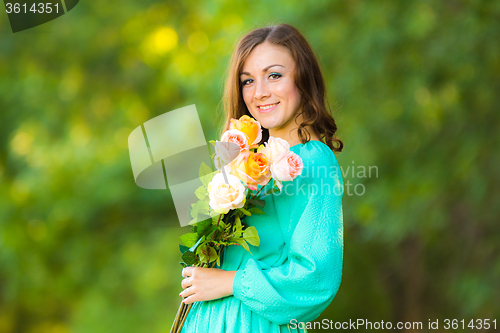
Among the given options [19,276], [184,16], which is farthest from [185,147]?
[19,276]

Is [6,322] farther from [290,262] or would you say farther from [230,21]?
[290,262]

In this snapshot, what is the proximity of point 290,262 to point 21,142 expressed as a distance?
4.41 meters

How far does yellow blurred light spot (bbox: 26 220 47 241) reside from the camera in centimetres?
502

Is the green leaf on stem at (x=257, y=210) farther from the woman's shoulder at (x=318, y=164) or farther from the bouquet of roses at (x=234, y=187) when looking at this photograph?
the woman's shoulder at (x=318, y=164)

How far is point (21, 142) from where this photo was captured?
5.02m

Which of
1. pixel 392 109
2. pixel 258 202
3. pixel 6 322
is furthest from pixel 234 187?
pixel 6 322

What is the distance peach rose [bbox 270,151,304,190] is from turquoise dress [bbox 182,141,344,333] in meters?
0.14

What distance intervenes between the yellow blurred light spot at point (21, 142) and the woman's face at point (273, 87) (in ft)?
13.1

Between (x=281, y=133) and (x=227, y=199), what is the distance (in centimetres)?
48

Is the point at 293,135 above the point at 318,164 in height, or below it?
above

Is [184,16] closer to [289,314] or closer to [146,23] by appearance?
[146,23]

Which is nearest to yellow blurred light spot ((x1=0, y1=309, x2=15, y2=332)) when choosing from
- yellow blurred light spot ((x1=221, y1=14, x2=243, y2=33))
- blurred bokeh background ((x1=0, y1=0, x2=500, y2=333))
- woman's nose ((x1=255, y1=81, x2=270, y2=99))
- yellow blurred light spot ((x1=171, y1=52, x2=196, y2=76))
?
blurred bokeh background ((x1=0, y1=0, x2=500, y2=333))

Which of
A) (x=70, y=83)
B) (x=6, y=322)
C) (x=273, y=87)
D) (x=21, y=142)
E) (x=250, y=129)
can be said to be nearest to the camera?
(x=250, y=129)

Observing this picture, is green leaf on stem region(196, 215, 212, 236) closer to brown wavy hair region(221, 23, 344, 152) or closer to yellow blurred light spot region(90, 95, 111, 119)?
brown wavy hair region(221, 23, 344, 152)
